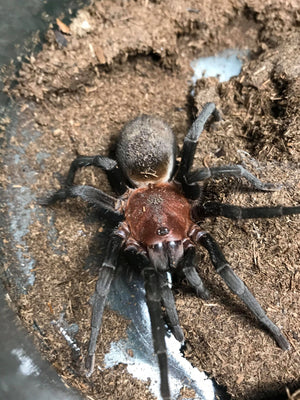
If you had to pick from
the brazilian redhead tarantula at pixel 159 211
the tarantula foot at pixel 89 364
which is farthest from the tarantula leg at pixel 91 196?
the tarantula foot at pixel 89 364

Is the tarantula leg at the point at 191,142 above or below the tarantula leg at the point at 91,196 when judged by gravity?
above

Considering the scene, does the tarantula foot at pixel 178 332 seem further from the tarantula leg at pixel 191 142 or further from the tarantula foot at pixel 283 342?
the tarantula leg at pixel 191 142

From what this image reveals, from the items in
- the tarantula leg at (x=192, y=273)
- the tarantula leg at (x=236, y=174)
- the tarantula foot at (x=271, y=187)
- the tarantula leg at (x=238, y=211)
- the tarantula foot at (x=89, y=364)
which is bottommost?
the tarantula foot at (x=89, y=364)

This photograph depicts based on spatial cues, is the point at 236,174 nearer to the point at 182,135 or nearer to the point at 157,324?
the point at 182,135

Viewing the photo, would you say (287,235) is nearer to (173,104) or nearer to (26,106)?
(173,104)

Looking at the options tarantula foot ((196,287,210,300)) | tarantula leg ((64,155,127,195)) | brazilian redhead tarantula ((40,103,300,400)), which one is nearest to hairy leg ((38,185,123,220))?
brazilian redhead tarantula ((40,103,300,400))

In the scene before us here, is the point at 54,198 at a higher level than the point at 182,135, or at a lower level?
lower

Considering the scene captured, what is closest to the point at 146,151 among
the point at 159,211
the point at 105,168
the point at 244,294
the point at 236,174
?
the point at 105,168

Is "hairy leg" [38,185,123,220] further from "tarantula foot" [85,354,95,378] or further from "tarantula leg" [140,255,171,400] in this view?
"tarantula foot" [85,354,95,378]
